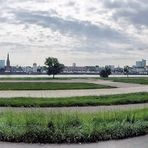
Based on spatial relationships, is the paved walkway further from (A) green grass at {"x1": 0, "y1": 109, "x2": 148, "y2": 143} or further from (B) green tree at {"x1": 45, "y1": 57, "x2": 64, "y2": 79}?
(B) green tree at {"x1": 45, "y1": 57, "x2": 64, "y2": 79}

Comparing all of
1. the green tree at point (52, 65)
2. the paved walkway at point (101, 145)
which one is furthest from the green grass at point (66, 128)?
the green tree at point (52, 65)

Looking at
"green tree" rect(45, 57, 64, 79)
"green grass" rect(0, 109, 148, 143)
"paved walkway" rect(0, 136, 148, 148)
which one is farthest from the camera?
"green tree" rect(45, 57, 64, 79)

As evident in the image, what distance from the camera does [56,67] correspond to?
9519 centimetres

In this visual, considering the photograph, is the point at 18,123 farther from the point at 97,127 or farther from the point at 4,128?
the point at 97,127

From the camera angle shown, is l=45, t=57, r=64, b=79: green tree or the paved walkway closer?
the paved walkway

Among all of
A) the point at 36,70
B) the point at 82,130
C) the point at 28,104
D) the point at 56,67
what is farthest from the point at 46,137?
the point at 36,70

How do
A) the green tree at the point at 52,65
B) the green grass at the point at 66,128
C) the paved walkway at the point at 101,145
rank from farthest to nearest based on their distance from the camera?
the green tree at the point at 52,65, the green grass at the point at 66,128, the paved walkway at the point at 101,145

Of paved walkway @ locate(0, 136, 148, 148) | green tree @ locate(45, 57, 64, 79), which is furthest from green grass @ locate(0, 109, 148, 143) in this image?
green tree @ locate(45, 57, 64, 79)

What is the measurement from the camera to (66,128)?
10.5 meters

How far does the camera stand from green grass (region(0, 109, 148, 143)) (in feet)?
32.4

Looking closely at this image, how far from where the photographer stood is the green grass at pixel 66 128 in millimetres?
9867

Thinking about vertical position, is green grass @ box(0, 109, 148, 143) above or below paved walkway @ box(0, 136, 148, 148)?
above

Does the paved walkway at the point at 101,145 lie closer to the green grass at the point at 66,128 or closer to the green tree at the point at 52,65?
the green grass at the point at 66,128

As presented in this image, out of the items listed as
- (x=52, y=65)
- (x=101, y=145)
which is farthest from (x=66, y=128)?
(x=52, y=65)
